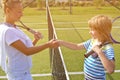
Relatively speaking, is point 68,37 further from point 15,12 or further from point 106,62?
point 106,62

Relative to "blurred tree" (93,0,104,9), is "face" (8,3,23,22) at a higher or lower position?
higher

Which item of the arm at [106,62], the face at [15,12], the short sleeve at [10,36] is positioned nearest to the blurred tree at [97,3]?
the face at [15,12]

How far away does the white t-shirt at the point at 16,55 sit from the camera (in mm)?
3277

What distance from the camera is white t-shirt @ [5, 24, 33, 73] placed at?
328 centimetres

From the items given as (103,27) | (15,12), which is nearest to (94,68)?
(103,27)

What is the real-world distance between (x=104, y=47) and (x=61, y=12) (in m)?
17.4

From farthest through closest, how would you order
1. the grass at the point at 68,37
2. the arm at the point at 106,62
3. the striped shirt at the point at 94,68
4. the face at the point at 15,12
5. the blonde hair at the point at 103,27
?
the grass at the point at 68,37
the face at the point at 15,12
the striped shirt at the point at 94,68
the blonde hair at the point at 103,27
the arm at the point at 106,62

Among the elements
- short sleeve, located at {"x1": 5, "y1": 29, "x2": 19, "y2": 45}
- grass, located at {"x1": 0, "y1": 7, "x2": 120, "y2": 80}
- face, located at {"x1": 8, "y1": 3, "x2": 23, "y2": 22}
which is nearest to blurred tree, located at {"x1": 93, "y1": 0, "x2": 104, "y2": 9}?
grass, located at {"x1": 0, "y1": 7, "x2": 120, "y2": 80}

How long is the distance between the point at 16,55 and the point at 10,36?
0.21 meters

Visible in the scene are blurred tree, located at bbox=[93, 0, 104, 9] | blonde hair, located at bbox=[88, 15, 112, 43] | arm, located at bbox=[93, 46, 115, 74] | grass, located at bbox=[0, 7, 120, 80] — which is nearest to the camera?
arm, located at bbox=[93, 46, 115, 74]

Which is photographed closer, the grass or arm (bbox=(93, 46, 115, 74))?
arm (bbox=(93, 46, 115, 74))

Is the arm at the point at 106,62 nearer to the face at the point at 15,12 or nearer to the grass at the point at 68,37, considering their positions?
the face at the point at 15,12

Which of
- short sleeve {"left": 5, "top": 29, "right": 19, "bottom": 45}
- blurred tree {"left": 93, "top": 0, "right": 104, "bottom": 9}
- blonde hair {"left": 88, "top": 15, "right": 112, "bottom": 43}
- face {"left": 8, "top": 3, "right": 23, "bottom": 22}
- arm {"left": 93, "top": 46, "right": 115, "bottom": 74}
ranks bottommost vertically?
blurred tree {"left": 93, "top": 0, "right": 104, "bottom": 9}

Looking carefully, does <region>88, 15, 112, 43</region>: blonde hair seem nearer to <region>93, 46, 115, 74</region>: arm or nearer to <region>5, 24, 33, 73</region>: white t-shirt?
<region>93, 46, 115, 74</region>: arm
